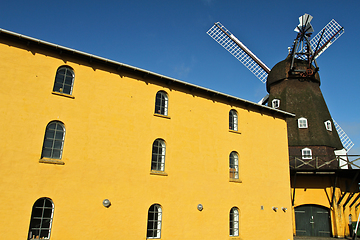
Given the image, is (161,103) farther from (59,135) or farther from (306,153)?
(306,153)

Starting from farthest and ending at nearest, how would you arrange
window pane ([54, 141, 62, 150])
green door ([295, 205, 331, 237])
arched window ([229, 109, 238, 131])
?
green door ([295, 205, 331, 237]) → arched window ([229, 109, 238, 131]) → window pane ([54, 141, 62, 150])

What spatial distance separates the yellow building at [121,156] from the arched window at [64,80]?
5 cm

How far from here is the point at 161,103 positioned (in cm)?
1695

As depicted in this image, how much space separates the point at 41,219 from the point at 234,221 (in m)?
11.0

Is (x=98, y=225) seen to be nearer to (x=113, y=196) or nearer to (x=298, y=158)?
(x=113, y=196)

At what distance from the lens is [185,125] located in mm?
17328

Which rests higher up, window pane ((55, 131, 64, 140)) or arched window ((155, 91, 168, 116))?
arched window ((155, 91, 168, 116))

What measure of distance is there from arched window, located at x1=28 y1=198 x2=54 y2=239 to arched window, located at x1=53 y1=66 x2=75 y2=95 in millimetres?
5235

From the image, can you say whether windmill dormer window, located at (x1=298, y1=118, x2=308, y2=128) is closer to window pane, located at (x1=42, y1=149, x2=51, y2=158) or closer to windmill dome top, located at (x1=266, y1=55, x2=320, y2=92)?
windmill dome top, located at (x1=266, y1=55, x2=320, y2=92)

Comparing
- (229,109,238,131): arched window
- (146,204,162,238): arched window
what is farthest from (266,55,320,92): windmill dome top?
(146,204,162,238): arched window

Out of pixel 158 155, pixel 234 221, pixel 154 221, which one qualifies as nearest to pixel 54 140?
pixel 158 155

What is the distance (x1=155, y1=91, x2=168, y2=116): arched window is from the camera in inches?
662

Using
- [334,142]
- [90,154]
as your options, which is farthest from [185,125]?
[334,142]

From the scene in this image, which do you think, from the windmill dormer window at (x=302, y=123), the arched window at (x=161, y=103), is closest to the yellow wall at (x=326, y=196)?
the windmill dormer window at (x=302, y=123)
